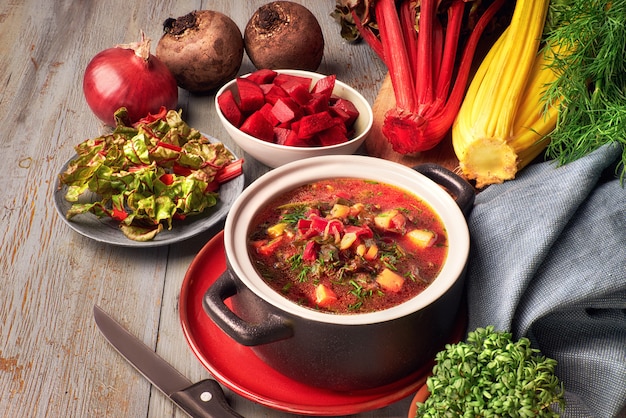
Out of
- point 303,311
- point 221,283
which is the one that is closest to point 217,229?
point 221,283

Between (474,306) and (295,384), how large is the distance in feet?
1.50

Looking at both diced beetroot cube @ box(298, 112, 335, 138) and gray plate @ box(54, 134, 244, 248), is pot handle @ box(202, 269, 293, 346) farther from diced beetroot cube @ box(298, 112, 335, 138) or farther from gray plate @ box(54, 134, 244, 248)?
diced beetroot cube @ box(298, 112, 335, 138)

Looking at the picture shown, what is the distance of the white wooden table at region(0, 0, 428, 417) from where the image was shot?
155 centimetres

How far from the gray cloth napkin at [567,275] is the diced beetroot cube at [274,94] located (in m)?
0.76

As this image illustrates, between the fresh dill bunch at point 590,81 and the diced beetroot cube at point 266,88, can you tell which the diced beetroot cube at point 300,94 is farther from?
the fresh dill bunch at point 590,81

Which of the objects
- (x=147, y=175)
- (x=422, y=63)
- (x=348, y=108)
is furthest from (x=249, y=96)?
(x=422, y=63)

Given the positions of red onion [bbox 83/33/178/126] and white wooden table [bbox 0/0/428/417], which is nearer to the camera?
white wooden table [bbox 0/0/428/417]

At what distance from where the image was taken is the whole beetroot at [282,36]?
2.42m

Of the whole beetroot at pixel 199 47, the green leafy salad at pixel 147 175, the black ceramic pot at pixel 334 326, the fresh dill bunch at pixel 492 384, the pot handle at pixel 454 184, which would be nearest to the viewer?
the fresh dill bunch at pixel 492 384

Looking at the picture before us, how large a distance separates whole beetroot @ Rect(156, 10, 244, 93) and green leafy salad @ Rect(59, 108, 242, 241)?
0.38 meters

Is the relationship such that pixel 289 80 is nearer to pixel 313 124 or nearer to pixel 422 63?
pixel 313 124

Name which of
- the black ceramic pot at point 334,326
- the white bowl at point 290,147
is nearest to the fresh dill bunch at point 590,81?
the black ceramic pot at point 334,326

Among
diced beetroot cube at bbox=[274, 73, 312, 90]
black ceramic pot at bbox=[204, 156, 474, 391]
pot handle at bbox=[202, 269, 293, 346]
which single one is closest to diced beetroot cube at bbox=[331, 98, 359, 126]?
diced beetroot cube at bbox=[274, 73, 312, 90]

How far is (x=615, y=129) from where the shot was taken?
5.67 feet
